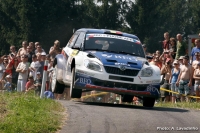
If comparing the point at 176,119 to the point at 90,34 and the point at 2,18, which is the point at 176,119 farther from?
the point at 2,18

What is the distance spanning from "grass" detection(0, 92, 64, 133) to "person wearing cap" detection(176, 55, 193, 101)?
22.5 feet

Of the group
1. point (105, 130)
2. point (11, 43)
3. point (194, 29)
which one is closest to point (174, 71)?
point (105, 130)

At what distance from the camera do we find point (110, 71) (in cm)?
1633

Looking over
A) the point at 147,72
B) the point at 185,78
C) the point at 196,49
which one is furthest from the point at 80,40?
the point at 196,49

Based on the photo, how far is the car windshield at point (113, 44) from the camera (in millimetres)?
17656

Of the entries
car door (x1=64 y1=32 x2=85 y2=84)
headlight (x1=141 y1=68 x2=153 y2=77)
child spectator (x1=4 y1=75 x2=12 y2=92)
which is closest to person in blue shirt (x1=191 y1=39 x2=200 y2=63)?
car door (x1=64 y1=32 x2=85 y2=84)

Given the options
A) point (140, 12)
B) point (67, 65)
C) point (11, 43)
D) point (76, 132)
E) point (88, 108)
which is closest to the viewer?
point (76, 132)

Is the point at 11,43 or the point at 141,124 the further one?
the point at 11,43

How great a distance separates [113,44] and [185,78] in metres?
4.42

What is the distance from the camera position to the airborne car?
16328 mm

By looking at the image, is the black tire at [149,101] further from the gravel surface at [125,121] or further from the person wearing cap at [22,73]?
the person wearing cap at [22,73]

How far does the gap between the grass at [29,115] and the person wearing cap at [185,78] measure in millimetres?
6851

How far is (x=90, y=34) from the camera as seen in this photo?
18250 mm

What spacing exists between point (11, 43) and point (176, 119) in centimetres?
4869
